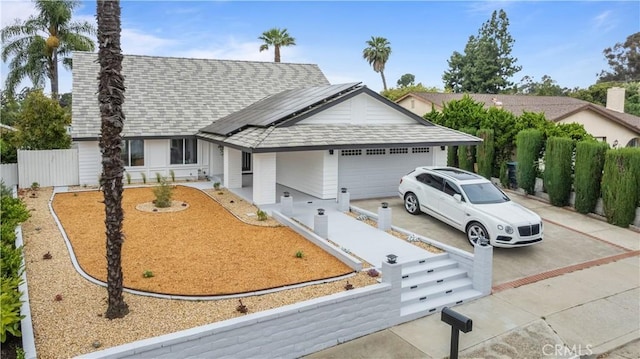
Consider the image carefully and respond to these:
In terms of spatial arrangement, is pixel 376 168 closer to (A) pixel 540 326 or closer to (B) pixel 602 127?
(A) pixel 540 326

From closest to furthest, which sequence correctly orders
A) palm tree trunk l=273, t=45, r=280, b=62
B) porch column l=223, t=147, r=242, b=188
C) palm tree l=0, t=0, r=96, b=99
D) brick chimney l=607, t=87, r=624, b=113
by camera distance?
porch column l=223, t=147, r=242, b=188 < palm tree l=0, t=0, r=96, b=99 < brick chimney l=607, t=87, r=624, b=113 < palm tree trunk l=273, t=45, r=280, b=62

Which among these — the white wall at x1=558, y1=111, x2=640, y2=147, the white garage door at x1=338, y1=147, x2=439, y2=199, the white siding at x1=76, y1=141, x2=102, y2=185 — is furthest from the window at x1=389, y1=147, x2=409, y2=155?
the white wall at x1=558, y1=111, x2=640, y2=147

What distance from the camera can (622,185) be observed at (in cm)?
1428

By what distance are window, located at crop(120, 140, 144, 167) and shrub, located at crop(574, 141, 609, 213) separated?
18468mm

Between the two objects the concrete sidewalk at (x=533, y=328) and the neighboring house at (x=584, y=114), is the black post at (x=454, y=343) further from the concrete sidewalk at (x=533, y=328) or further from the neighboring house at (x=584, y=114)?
the neighboring house at (x=584, y=114)

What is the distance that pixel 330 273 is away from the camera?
28.8 feet

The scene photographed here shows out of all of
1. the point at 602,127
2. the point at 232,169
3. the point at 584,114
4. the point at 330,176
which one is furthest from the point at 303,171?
the point at 602,127

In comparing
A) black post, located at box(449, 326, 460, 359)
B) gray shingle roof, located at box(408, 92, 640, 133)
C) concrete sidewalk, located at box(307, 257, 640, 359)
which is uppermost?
gray shingle roof, located at box(408, 92, 640, 133)

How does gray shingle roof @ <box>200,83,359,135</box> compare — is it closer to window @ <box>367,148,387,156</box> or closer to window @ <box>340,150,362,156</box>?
window @ <box>340,150,362,156</box>

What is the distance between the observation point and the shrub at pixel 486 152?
20.4 m

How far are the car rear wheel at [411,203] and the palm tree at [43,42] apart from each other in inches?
1115

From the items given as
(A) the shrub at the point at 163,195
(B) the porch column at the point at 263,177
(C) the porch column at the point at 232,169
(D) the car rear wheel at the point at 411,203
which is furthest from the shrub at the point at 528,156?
(A) the shrub at the point at 163,195

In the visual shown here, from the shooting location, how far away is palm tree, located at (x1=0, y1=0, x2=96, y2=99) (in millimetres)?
31078

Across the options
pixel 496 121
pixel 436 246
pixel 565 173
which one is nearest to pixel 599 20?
pixel 496 121
